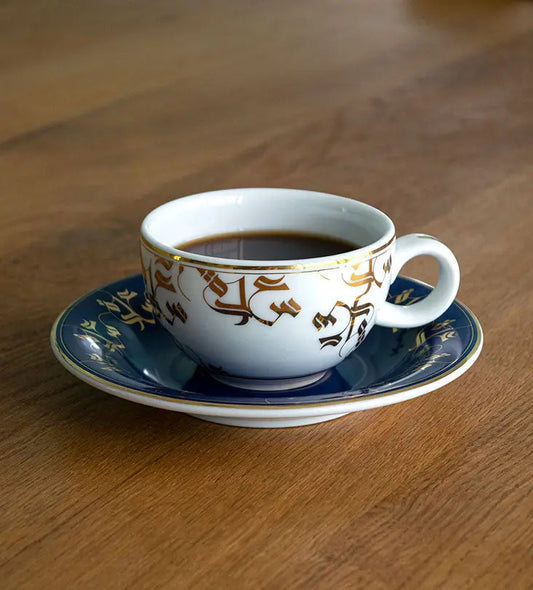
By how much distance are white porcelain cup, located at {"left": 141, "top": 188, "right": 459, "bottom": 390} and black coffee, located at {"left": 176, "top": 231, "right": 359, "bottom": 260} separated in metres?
0.01

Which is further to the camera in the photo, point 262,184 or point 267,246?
point 262,184

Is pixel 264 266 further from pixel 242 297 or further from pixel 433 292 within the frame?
pixel 433 292

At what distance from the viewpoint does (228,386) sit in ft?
1.59

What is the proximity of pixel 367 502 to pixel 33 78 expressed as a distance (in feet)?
3.46

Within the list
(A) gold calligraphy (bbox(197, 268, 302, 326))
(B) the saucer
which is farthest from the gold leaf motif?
(A) gold calligraphy (bbox(197, 268, 302, 326))

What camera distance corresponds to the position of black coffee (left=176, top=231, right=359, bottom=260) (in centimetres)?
52

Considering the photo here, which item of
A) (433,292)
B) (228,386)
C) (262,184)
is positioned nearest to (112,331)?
(228,386)

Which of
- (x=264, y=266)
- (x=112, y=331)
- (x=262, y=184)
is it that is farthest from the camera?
(x=262, y=184)

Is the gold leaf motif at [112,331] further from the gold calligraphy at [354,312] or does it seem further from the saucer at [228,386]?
the gold calligraphy at [354,312]

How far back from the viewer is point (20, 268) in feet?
2.33

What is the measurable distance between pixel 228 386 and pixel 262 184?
492 millimetres

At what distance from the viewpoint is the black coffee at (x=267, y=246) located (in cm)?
52

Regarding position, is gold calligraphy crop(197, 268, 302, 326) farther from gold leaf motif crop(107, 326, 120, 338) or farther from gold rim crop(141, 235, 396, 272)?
gold leaf motif crop(107, 326, 120, 338)

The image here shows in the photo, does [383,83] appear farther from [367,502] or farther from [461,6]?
[367,502]
